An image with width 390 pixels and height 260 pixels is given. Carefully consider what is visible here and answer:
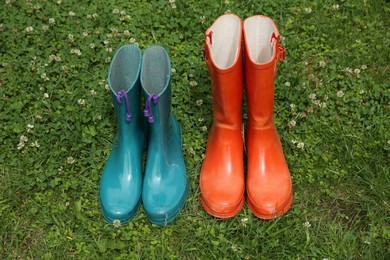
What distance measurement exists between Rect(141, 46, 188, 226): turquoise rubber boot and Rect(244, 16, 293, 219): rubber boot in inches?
14.9

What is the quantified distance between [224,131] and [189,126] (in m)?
0.40

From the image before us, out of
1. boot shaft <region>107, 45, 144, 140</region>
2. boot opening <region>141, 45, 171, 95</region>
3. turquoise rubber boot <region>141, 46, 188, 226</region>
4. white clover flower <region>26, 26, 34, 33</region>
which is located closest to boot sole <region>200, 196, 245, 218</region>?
turquoise rubber boot <region>141, 46, 188, 226</region>

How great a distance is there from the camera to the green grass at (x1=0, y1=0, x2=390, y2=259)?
243 cm

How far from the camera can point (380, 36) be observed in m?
3.41

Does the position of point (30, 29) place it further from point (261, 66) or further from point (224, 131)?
point (261, 66)

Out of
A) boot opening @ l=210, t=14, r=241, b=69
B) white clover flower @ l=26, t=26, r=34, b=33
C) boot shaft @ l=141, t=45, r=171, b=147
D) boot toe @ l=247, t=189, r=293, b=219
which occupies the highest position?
boot opening @ l=210, t=14, r=241, b=69

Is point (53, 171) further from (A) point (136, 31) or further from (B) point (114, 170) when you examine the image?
(A) point (136, 31)

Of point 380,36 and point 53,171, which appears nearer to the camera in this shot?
point 53,171

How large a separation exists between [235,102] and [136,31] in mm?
1394

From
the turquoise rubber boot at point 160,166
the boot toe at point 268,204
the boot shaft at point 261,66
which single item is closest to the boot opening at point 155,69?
the turquoise rubber boot at point 160,166

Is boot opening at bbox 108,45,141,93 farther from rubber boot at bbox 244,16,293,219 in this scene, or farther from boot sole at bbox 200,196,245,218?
boot sole at bbox 200,196,245,218

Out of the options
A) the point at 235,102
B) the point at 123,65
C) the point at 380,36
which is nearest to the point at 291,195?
the point at 235,102

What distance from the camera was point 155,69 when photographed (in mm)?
2498

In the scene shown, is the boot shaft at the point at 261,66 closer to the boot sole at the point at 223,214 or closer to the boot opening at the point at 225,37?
the boot opening at the point at 225,37
